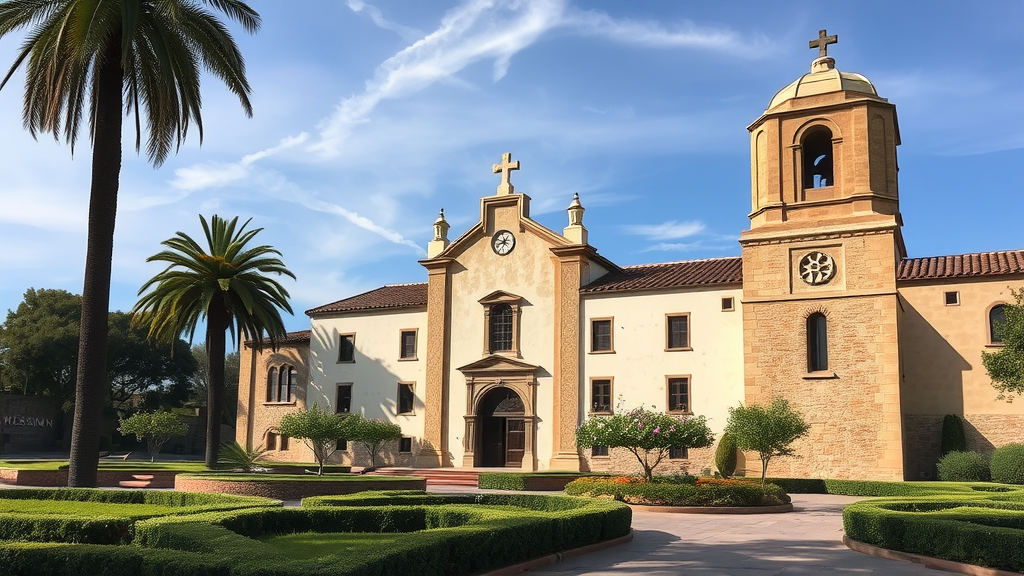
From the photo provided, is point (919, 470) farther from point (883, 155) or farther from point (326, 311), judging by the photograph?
point (326, 311)

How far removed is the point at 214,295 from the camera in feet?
109

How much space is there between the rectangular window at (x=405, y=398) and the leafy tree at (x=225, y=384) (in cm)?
3408

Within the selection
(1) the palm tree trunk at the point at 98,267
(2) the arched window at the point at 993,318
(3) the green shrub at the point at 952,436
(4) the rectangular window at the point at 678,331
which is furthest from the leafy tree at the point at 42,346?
(2) the arched window at the point at 993,318

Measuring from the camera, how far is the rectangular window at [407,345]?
41.1m

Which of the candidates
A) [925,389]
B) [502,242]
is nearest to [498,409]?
[502,242]

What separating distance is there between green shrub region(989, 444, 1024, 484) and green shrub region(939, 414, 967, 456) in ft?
6.82

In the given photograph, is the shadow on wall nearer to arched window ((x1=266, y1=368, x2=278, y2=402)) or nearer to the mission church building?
the mission church building

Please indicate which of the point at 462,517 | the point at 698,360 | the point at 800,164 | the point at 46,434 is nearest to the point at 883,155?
the point at 800,164

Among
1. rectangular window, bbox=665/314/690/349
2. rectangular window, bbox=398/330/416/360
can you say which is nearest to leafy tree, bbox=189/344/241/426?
rectangular window, bbox=398/330/416/360

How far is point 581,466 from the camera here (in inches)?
1401

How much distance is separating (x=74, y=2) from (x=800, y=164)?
2528 cm

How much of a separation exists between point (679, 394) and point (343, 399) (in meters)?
16.8

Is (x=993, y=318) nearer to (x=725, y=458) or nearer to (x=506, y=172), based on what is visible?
(x=725, y=458)

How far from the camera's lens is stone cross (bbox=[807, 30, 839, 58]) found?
34281mm
